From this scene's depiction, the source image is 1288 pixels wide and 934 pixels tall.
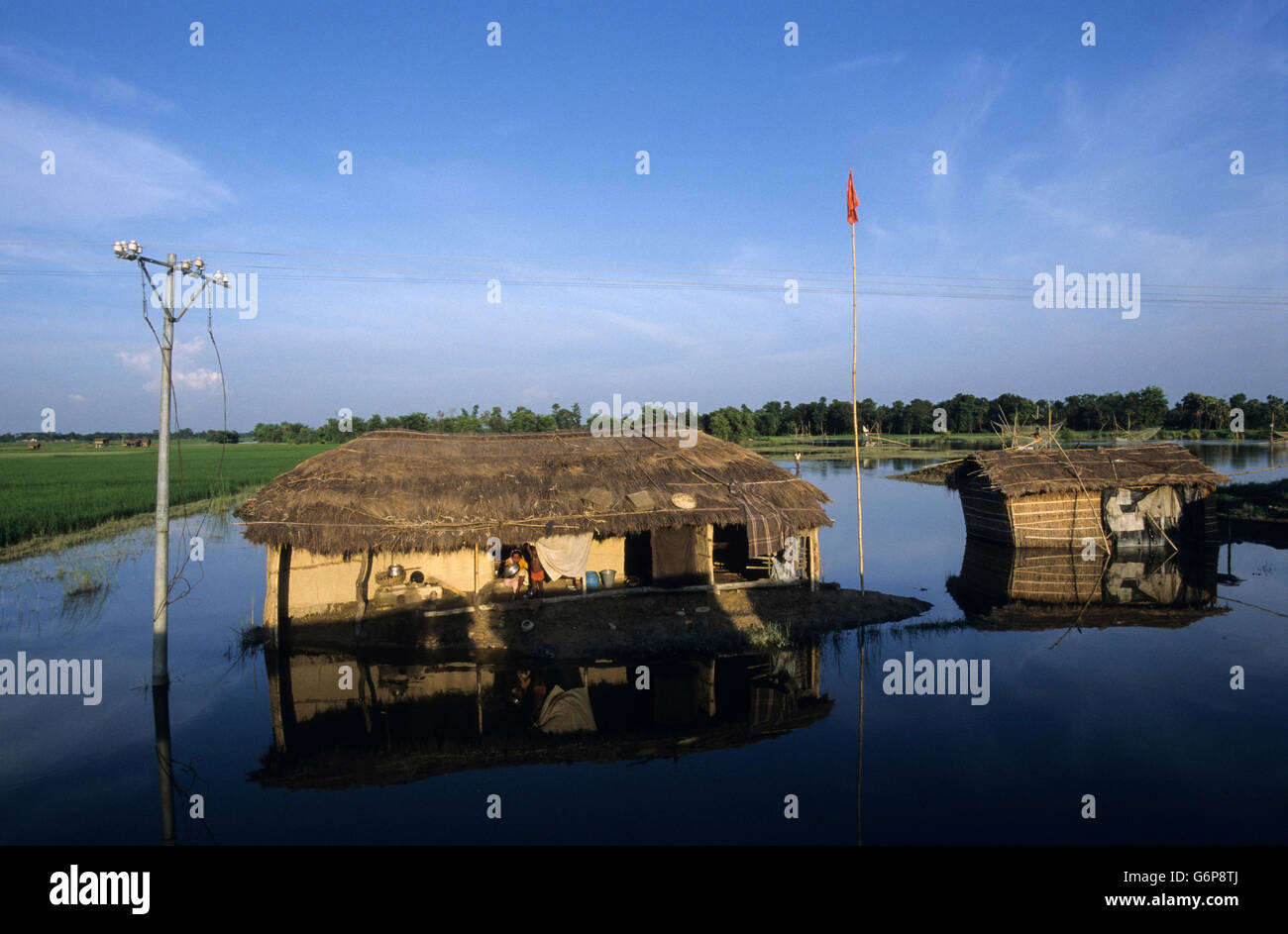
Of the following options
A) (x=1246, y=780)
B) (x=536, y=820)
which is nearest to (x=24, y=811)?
→ (x=536, y=820)

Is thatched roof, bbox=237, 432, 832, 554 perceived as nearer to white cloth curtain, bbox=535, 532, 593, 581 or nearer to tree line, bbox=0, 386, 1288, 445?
white cloth curtain, bbox=535, 532, 593, 581

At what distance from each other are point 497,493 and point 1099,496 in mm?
17892

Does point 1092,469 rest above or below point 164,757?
above

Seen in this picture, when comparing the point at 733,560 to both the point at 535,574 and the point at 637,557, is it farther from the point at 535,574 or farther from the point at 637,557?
the point at 535,574

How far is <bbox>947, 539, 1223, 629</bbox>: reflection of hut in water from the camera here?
14.2 meters

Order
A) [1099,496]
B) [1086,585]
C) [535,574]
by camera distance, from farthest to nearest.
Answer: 1. [1099,496]
2. [1086,585]
3. [535,574]

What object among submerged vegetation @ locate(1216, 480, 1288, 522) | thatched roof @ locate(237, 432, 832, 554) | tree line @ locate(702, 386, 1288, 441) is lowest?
submerged vegetation @ locate(1216, 480, 1288, 522)

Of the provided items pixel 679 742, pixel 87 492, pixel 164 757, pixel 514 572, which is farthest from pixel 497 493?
pixel 87 492

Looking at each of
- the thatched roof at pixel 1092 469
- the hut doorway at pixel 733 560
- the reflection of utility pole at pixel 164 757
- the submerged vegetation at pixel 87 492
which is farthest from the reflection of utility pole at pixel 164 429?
the thatched roof at pixel 1092 469

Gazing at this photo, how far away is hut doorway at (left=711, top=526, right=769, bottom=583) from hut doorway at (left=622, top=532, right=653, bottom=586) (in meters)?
1.51

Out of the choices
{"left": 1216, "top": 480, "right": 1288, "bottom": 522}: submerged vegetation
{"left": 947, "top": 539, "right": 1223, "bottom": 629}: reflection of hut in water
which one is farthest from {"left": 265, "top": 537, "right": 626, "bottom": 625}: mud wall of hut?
{"left": 1216, "top": 480, "right": 1288, "bottom": 522}: submerged vegetation

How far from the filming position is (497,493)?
13.6m

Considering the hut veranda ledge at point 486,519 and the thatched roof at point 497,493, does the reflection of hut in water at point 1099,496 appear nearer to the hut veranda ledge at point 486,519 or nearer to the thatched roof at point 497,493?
the thatched roof at point 497,493
